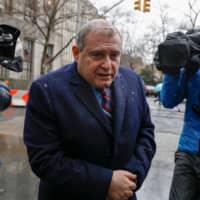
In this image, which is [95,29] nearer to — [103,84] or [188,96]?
[103,84]

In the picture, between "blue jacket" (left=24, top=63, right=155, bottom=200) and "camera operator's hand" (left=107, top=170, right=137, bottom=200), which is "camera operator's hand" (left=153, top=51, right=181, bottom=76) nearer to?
"blue jacket" (left=24, top=63, right=155, bottom=200)

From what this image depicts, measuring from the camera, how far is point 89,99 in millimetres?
1824

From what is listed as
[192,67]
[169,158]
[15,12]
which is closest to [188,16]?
[15,12]

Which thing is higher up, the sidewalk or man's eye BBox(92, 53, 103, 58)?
man's eye BBox(92, 53, 103, 58)

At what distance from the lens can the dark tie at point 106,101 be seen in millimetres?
1903

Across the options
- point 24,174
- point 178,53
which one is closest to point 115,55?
point 178,53

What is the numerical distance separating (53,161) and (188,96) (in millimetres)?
1216

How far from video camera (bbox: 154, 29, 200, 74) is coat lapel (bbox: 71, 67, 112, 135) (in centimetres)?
65

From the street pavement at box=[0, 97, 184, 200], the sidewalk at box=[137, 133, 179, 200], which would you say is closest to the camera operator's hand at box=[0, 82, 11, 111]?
the street pavement at box=[0, 97, 184, 200]

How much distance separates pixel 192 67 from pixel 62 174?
1208 mm

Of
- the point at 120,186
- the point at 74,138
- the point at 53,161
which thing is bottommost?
the point at 120,186

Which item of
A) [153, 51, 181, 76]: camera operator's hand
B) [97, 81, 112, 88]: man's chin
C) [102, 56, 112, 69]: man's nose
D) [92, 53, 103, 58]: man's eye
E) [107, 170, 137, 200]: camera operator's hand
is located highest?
[92, 53, 103, 58]: man's eye

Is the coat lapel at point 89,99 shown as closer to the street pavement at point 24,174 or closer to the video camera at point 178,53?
the video camera at point 178,53

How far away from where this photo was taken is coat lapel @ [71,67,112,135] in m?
1.80
